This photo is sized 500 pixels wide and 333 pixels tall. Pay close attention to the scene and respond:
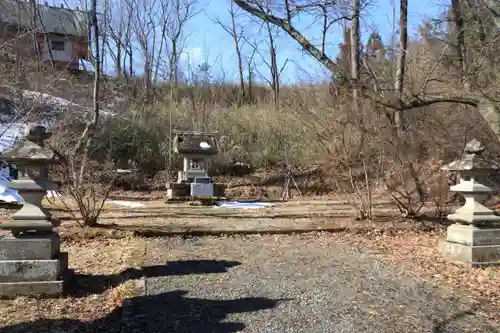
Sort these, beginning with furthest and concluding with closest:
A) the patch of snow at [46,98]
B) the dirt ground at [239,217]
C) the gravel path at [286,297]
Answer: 1. the patch of snow at [46,98]
2. the dirt ground at [239,217]
3. the gravel path at [286,297]

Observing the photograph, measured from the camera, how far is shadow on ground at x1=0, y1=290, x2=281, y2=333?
459 cm

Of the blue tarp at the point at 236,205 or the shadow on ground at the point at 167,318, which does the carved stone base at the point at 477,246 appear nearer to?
the shadow on ground at the point at 167,318

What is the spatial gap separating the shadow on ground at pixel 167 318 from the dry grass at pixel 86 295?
20cm

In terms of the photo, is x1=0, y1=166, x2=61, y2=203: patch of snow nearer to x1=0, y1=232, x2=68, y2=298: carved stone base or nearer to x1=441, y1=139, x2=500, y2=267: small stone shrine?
x1=0, y1=232, x2=68, y2=298: carved stone base

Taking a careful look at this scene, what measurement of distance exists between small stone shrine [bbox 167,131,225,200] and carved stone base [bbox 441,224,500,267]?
28.0 ft

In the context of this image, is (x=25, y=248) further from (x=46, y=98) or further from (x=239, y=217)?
(x=46, y=98)

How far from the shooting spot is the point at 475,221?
7.46m

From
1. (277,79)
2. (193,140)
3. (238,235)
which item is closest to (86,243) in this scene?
(238,235)

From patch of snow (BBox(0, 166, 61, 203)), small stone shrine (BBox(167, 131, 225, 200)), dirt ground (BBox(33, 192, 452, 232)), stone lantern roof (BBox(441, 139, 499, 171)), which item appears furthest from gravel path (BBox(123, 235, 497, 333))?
small stone shrine (BBox(167, 131, 225, 200))

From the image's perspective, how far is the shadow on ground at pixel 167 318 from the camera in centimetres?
459

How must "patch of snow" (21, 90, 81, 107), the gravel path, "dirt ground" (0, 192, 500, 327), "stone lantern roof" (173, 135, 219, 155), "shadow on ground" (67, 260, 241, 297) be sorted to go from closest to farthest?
1. the gravel path
2. "dirt ground" (0, 192, 500, 327)
3. "shadow on ground" (67, 260, 241, 297)
4. "stone lantern roof" (173, 135, 219, 155)
5. "patch of snow" (21, 90, 81, 107)

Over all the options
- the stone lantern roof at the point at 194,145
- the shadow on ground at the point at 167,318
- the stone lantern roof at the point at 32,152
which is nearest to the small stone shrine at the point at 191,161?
the stone lantern roof at the point at 194,145

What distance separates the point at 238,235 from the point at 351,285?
3.68 m

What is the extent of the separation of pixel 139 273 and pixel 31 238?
152 centimetres
